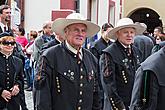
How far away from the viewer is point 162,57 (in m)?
3.41

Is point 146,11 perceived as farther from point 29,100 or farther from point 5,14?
point 5,14

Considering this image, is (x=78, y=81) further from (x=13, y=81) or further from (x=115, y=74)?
(x=13, y=81)

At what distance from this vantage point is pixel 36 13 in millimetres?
16922

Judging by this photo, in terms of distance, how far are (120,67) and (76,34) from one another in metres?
1.10

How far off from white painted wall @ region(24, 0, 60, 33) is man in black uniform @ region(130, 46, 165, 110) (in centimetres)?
1347

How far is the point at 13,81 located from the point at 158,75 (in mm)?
3346

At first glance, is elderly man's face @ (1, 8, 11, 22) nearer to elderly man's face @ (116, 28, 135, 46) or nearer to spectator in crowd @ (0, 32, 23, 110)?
spectator in crowd @ (0, 32, 23, 110)

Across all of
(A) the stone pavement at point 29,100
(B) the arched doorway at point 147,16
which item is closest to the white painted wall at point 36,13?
(A) the stone pavement at point 29,100

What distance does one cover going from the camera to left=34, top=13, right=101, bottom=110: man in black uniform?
4.42m

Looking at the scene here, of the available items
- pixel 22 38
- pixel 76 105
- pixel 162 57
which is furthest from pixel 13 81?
pixel 22 38

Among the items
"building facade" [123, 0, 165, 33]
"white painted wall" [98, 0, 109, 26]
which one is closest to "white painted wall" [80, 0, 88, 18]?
"white painted wall" [98, 0, 109, 26]

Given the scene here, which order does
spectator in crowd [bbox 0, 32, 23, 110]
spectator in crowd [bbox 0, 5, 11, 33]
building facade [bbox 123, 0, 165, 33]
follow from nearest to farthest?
spectator in crowd [bbox 0, 32, 23, 110] → spectator in crowd [bbox 0, 5, 11, 33] → building facade [bbox 123, 0, 165, 33]

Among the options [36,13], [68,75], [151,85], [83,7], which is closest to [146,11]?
[83,7]

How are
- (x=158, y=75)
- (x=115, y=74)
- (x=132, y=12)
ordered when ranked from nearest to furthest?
(x=158, y=75), (x=115, y=74), (x=132, y=12)
